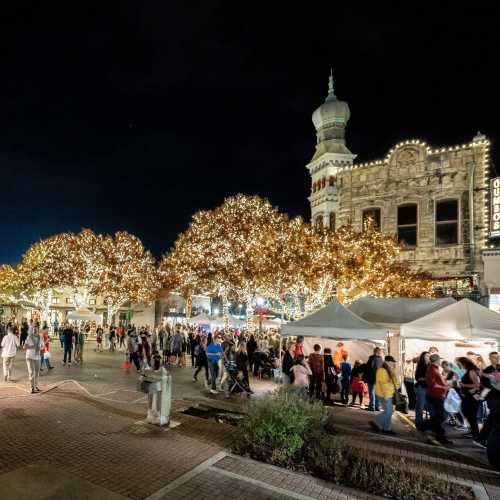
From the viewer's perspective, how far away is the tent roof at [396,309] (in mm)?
13699

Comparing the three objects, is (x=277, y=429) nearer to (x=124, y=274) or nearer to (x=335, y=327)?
(x=335, y=327)

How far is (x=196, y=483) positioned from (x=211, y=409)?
4.88 metres

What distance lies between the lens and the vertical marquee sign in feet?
69.8

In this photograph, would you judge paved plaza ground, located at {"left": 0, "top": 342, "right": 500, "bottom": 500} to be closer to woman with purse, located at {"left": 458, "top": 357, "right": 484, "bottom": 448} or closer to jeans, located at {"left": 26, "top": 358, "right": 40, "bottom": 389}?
jeans, located at {"left": 26, "top": 358, "right": 40, "bottom": 389}

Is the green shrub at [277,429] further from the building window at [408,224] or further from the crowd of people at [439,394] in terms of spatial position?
the building window at [408,224]

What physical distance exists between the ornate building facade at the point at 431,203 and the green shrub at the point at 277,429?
18.1 metres

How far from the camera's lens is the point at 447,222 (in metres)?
23.6

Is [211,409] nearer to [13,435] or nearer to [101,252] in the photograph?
[13,435]

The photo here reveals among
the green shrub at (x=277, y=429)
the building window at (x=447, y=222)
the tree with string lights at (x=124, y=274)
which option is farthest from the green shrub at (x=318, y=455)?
the tree with string lights at (x=124, y=274)

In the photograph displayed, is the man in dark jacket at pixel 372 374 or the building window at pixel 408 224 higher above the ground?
the building window at pixel 408 224

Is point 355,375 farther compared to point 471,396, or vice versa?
point 355,375

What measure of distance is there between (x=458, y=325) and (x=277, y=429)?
7.18m

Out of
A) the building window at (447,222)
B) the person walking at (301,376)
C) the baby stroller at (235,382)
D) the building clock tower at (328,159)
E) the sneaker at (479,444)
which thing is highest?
the building clock tower at (328,159)

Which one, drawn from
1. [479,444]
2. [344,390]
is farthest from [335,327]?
[479,444]
